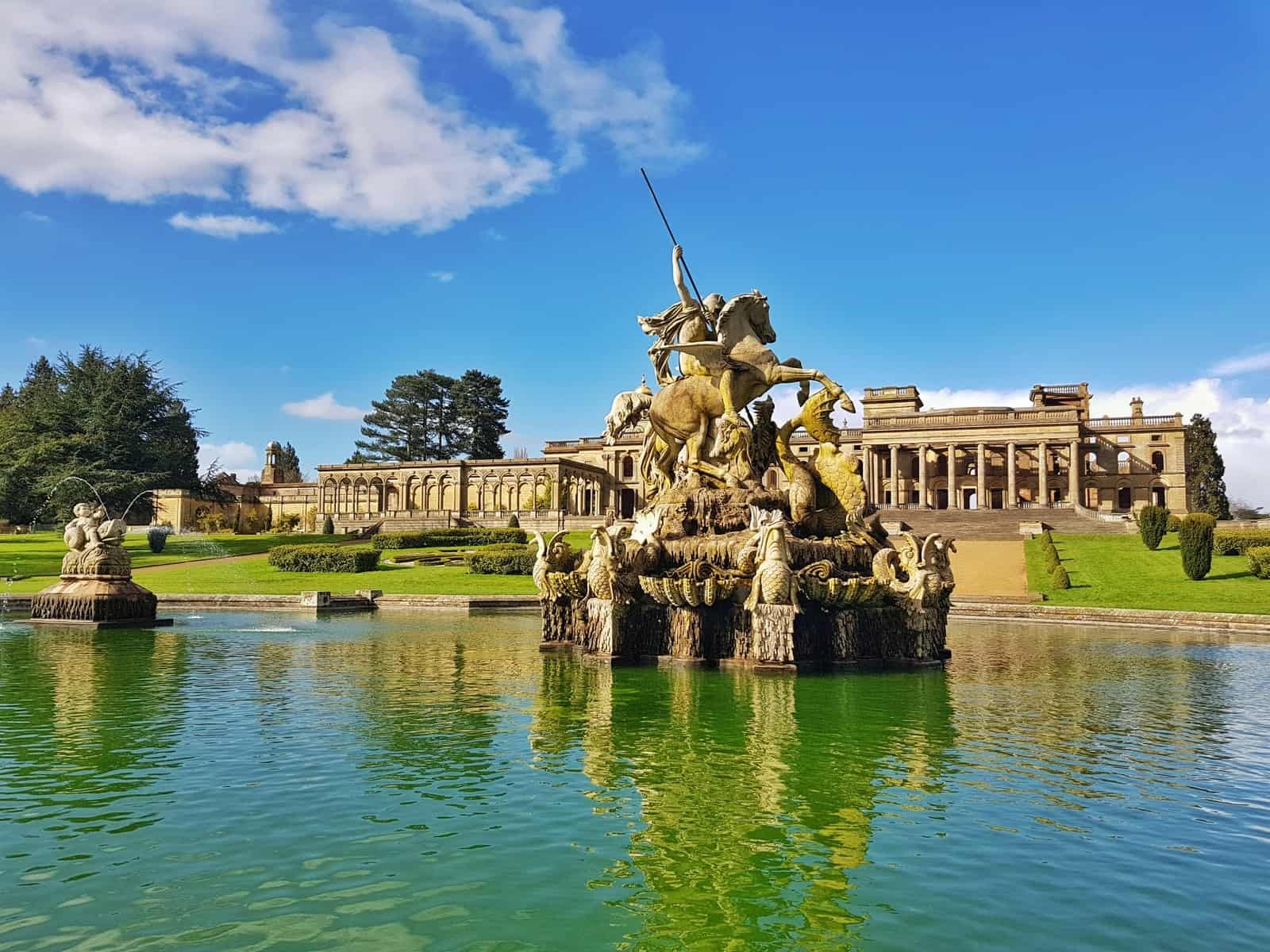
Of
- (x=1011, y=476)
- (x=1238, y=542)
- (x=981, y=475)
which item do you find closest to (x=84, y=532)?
(x=1238, y=542)

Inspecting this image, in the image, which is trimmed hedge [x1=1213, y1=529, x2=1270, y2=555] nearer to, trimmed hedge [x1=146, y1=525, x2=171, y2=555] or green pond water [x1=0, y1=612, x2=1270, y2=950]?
green pond water [x1=0, y1=612, x2=1270, y2=950]

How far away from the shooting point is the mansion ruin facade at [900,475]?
88.3 m

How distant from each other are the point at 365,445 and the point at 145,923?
11303 centimetres

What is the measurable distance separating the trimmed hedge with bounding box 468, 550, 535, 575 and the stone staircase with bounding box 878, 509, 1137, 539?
2889 centimetres

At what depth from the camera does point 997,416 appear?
3521 inches

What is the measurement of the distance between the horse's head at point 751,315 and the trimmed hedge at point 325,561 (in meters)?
29.8

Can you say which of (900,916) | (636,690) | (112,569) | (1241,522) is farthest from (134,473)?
(1241,522)

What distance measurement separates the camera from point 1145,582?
1515 inches

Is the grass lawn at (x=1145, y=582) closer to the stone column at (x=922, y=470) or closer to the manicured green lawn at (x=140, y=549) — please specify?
the stone column at (x=922, y=470)

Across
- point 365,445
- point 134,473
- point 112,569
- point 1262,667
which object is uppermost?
point 365,445

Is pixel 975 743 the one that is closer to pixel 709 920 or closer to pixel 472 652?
pixel 709 920

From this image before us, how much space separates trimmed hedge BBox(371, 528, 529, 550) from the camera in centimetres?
5681

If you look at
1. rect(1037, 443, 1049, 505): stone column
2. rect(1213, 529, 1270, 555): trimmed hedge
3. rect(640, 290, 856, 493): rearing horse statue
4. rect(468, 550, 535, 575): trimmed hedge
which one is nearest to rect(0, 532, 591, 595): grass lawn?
rect(468, 550, 535, 575): trimmed hedge

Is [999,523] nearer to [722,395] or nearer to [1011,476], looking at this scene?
[1011,476]
